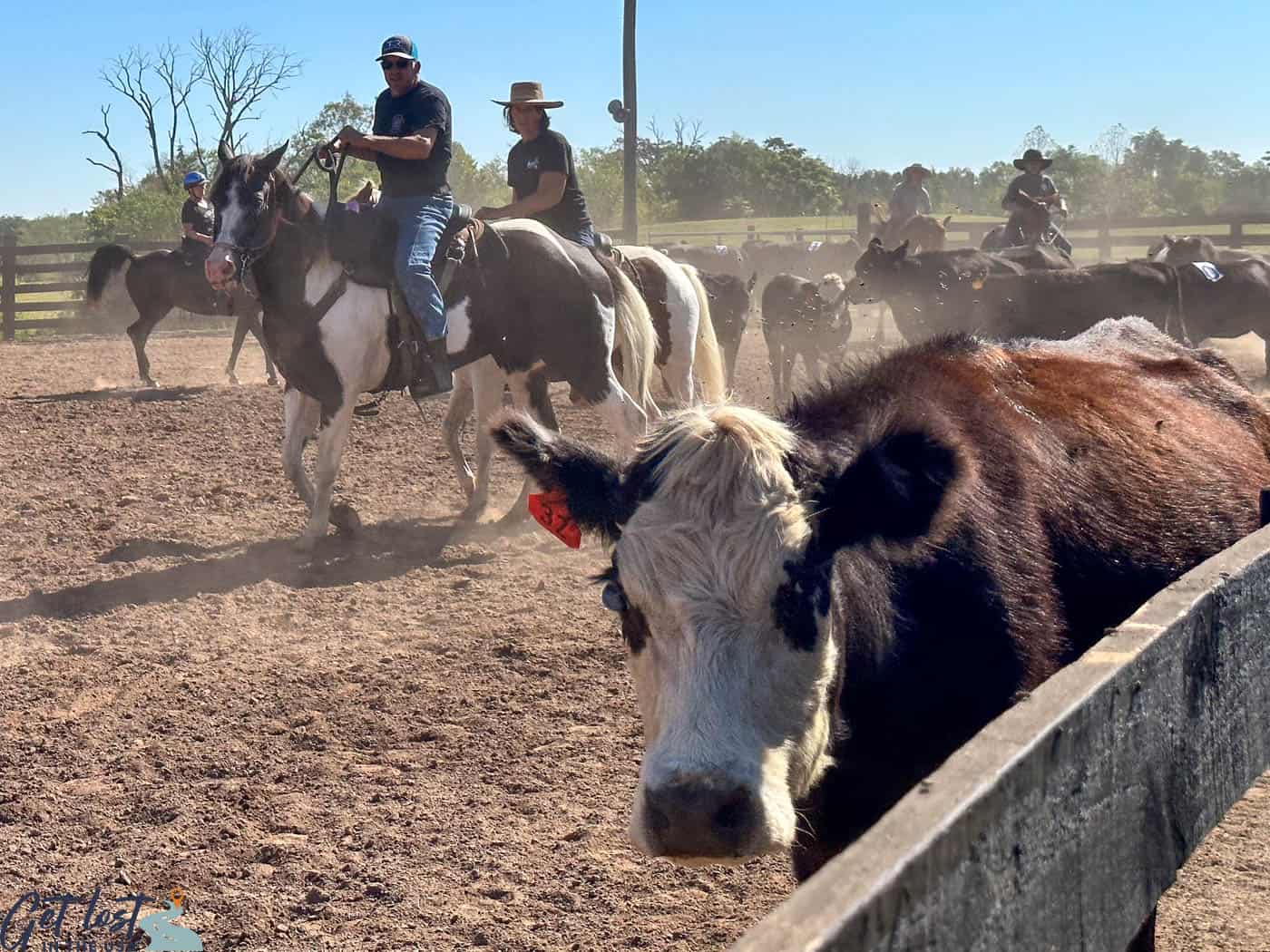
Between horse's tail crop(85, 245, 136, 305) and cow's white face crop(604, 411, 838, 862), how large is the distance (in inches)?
629

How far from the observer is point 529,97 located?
9.17 m

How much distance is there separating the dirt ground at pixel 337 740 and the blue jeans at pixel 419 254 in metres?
1.45

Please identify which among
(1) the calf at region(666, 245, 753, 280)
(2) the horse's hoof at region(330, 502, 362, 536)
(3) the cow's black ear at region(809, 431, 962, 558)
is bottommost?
(2) the horse's hoof at region(330, 502, 362, 536)

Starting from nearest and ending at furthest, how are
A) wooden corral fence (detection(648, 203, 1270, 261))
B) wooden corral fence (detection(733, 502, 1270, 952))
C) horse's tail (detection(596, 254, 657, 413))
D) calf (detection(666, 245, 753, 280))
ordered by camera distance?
wooden corral fence (detection(733, 502, 1270, 952))
horse's tail (detection(596, 254, 657, 413))
calf (detection(666, 245, 753, 280))
wooden corral fence (detection(648, 203, 1270, 261))

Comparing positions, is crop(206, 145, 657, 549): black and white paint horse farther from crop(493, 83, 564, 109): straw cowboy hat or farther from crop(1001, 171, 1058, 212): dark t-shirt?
crop(1001, 171, 1058, 212): dark t-shirt

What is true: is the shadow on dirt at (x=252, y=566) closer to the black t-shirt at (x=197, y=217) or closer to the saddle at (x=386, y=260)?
the saddle at (x=386, y=260)

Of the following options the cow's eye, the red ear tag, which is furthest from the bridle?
the cow's eye

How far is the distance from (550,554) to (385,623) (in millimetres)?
1647

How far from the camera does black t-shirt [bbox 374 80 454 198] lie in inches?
305

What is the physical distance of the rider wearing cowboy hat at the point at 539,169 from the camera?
29.8 ft

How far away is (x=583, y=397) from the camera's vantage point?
28.0 ft

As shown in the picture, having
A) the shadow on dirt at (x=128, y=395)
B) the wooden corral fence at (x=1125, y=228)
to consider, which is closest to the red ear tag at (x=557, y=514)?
the shadow on dirt at (x=128, y=395)

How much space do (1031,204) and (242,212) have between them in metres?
15.1

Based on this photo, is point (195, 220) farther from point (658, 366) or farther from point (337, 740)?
point (337, 740)
